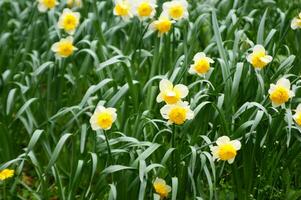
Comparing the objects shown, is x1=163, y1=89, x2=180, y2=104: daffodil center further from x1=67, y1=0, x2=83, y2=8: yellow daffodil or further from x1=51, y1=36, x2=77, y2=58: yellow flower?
x1=67, y1=0, x2=83, y2=8: yellow daffodil

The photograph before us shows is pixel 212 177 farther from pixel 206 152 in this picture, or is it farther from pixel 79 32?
pixel 79 32

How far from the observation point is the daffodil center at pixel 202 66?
2611 millimetres

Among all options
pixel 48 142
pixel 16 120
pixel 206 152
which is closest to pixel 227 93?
pixel 206 152

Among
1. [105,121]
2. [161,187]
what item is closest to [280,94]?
[161,187]

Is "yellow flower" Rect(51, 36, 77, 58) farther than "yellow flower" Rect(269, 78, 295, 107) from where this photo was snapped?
Yes

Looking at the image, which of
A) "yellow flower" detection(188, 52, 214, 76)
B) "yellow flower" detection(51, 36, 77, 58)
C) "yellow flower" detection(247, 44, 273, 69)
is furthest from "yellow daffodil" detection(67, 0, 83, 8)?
"yellow flower" detection(247, 44, 273, 69)

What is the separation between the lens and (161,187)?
242 centimetres

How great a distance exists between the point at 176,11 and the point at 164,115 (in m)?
0.75

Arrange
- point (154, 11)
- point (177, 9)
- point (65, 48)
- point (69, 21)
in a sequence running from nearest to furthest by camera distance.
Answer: point (177, 9) < point (154, 11) < point (65, 48) < point (69, 21)

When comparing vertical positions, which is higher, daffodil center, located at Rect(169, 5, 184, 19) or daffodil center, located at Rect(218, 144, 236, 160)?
daffodil center, located at Rect(169, 5, 184, 19)

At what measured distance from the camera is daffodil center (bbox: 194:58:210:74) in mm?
2611

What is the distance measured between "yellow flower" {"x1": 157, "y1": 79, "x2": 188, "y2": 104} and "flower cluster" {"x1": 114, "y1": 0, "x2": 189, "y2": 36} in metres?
0.63

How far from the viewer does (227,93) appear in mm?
2629

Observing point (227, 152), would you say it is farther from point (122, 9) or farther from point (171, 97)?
point (122, 9)
